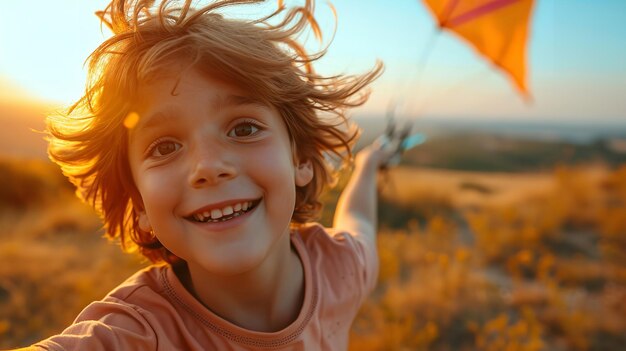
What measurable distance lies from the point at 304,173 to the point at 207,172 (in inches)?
20.1

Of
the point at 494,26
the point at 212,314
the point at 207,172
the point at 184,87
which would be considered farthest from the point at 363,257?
the point at 494,26

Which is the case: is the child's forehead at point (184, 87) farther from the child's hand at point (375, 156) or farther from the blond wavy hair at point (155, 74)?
the child's hand at point (375, 156)

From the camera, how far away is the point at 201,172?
1121 mm

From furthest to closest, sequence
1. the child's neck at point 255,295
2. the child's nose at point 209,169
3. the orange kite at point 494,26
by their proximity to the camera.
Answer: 1. the orange kite at point 494,26
2. the child's neck at point 255,295
3. the child's nose at point 209,169

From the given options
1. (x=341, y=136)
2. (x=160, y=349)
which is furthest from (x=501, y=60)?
(x=160, y=349)

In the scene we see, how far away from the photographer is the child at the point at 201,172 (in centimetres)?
115

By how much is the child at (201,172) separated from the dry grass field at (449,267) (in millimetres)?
1109

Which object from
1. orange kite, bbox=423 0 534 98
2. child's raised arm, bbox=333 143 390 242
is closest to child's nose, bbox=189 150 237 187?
child's raised arm, bbox=333 143 390 242

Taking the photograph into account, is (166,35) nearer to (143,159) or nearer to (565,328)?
(143,159)

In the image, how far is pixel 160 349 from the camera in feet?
3.78

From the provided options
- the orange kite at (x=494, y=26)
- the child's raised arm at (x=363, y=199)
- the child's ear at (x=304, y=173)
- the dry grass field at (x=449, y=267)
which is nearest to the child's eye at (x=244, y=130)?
the child's ear at (x=304, y=173)

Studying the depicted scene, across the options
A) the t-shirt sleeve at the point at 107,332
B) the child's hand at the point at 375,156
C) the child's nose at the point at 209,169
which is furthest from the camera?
the child's hand at the point at 375,156

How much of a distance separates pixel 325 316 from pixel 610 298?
2.66 m

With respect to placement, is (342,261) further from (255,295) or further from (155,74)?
(155,74)
